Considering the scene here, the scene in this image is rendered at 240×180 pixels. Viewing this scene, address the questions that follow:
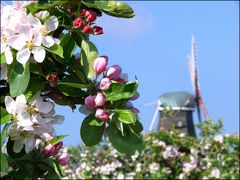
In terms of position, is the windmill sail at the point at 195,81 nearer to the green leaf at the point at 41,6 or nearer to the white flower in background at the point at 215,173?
the white flower in background at the point at 215,173

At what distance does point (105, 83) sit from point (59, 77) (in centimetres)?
15

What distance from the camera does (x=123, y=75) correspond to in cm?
155

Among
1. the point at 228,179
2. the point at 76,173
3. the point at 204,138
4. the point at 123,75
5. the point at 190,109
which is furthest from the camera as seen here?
the point at 190,109

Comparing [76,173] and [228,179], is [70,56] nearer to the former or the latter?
[228,179]

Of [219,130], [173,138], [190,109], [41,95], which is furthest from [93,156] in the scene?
[190,109]

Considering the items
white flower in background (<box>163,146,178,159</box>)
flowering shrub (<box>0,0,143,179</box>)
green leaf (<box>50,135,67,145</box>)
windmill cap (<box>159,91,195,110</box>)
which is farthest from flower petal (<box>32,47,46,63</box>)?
windmill cap (<box>159,91,195,110</box>)

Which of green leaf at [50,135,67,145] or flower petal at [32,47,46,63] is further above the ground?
flower petal at [32,47,46,63]

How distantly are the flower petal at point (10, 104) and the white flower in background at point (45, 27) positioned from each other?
162mm

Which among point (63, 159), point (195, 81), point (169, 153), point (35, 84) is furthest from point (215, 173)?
point (195, 81)

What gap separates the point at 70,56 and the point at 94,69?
0.25 feet

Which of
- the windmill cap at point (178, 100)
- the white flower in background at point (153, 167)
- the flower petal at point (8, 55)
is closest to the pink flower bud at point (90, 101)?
the flower petal at point (8, 55)

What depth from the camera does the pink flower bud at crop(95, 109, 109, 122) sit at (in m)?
1.44

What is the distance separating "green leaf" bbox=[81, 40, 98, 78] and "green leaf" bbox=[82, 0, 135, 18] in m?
0.10

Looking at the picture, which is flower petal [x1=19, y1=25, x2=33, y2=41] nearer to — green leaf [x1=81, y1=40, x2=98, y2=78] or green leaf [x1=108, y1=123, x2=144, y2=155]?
green leaf [x1=81, y1=40, x2=98, y2=78]
